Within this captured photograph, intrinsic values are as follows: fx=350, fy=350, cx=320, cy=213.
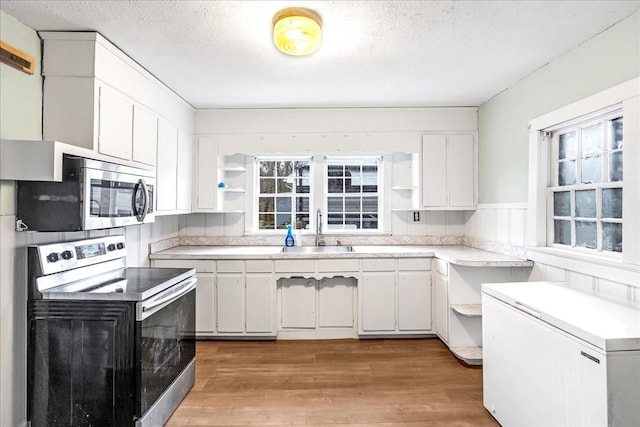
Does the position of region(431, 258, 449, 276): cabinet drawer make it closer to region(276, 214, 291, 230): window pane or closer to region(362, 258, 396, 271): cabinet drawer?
region(362, 258, 396, 271): cabinet drawer

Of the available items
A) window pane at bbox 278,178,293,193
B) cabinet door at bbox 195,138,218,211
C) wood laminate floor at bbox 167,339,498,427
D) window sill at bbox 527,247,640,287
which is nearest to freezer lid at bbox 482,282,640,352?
window sill at bbox 527,247,640,287

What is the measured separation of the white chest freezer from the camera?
135cm

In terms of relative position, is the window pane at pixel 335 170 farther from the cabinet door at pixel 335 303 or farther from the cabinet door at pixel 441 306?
the cabinet door at pixel 441 306

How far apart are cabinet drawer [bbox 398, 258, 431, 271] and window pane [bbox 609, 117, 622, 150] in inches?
69.4

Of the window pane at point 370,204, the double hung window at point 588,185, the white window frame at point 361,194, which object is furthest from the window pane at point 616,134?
the window pane at point 370,204

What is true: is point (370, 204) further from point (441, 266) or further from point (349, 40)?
point (349, 40)

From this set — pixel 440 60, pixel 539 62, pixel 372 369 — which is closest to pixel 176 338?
pixel 372 369

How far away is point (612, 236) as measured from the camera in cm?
216

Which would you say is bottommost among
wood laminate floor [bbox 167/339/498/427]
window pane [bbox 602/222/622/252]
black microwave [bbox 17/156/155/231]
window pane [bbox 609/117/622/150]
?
wood laminate floor [bbox 167/339/498/427]

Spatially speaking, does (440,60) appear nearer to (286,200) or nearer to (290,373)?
(286,200)

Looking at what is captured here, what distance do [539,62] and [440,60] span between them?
2.46ft

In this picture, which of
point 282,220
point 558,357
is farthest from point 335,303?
point 558,357

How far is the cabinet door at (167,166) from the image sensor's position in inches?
121

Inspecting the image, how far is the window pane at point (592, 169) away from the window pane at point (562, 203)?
0.20m
